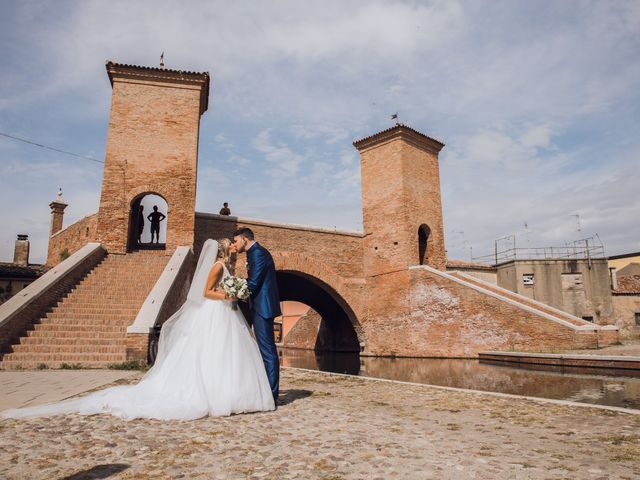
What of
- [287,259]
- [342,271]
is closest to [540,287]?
[342,271]

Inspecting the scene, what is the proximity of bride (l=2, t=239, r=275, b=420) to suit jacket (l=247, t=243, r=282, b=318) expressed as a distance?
11.3 inches

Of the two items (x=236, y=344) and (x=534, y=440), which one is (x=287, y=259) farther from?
(x=534, y=440)

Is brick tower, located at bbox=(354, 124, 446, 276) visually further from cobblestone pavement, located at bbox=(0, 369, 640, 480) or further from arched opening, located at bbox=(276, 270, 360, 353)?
cobblestone pavement, located at bbox=(0, 369, 640, 480)

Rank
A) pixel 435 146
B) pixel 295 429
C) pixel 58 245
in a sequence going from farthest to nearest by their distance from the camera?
pixel 435 146 → pixel 58 245 → pixel 295 429

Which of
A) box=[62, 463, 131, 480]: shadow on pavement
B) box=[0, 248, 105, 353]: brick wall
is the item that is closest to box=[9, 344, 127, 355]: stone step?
box=[0, 248, 105, 353]: brick wall

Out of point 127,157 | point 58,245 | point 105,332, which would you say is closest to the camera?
point 105,332

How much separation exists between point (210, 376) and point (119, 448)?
137 cm

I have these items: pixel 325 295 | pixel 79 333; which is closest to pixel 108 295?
pixel 79 333

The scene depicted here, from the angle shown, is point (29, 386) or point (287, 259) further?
point (287, 259)

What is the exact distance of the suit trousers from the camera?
15.6 feet

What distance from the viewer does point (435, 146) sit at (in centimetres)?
2091

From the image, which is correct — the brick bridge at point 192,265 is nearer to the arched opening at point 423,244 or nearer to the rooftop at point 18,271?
the arched opening at point 423,244

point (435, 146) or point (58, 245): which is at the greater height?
point (435, 146)

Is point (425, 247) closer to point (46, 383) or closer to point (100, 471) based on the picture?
point (46, 383)
